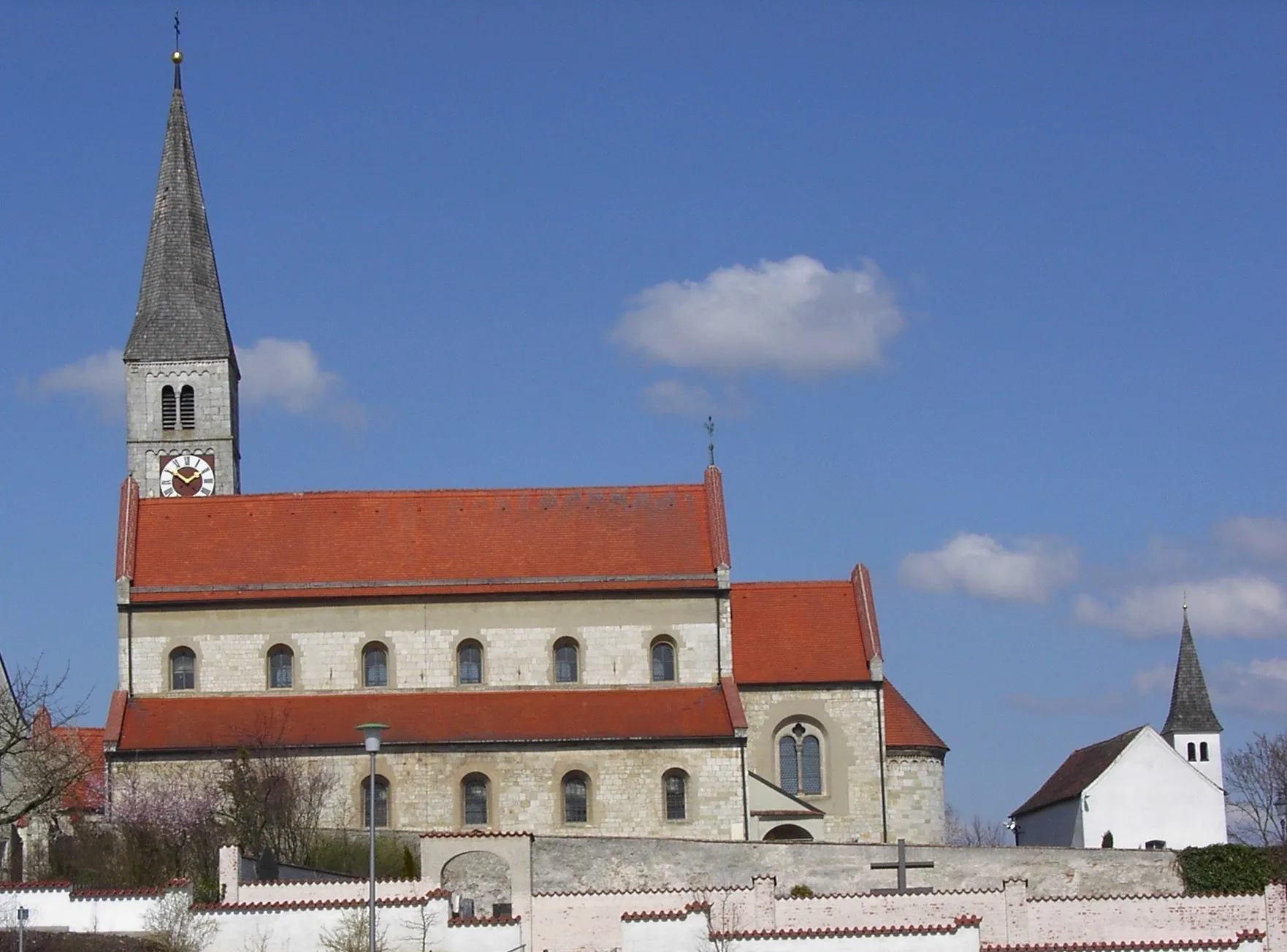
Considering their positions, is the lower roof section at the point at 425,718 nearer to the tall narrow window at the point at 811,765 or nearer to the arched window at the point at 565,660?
the arched window at the point at 565,660

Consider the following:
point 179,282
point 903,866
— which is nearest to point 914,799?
point 903,866

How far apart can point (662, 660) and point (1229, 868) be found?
667 inches

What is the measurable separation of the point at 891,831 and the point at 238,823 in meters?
18.3

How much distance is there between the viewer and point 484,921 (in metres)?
37.6

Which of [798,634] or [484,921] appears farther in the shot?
[798,634]

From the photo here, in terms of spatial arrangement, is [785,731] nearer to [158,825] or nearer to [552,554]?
[552,554]

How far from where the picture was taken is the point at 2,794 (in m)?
53.9

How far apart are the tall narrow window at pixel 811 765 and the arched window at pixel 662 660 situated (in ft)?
14.3

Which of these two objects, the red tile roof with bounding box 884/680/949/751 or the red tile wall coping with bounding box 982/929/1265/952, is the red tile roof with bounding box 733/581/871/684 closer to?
the red tile roof with bounding box 884/680/949/751

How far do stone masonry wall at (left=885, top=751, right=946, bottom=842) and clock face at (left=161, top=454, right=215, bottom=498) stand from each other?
31.6 meters

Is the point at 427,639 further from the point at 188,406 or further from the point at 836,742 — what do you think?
the point at 188,406

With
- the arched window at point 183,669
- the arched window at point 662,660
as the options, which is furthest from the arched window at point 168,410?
the arched window at point 662,660

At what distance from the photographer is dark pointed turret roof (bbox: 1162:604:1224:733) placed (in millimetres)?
80688

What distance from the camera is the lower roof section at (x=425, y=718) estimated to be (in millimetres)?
55281
